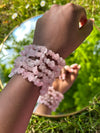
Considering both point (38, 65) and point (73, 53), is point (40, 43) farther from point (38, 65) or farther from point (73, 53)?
point (73, 53)

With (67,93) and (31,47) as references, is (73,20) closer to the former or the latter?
(31,47)

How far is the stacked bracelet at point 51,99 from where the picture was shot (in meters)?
0.94

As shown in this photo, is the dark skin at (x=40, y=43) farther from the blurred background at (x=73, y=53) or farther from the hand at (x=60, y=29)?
the blurred background at (x=73, y=53)

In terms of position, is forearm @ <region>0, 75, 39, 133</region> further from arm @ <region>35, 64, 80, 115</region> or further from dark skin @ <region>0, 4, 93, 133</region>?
arm @ <region>35, 64, 80, 115</region>

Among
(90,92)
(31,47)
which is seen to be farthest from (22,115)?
(90,92)

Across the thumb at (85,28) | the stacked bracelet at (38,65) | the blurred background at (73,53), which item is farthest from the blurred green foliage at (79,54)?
the stacked bracelet at (38,65)

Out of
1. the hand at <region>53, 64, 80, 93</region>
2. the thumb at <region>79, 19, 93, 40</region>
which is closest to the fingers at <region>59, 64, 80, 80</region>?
the hand at <region>53, 64, 80, 93</region>

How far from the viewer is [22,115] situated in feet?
1.68

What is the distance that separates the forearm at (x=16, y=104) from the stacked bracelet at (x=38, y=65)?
0.06 feet

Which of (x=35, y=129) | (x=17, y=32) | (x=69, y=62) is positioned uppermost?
(x=17, y=32)

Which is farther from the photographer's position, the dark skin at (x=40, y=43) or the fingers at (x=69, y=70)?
the fingers at (x=69, y=70)

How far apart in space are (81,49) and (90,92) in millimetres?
219

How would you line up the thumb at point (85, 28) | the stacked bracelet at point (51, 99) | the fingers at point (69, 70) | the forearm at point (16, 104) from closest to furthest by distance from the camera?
1. the forearm at point (16, 104)
2. the thumb at point (85, 28)
3. the stacked bracelet at point (51, 99)
4. the fingers at point (69, 70)

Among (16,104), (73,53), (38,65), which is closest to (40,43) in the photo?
(38,65)
